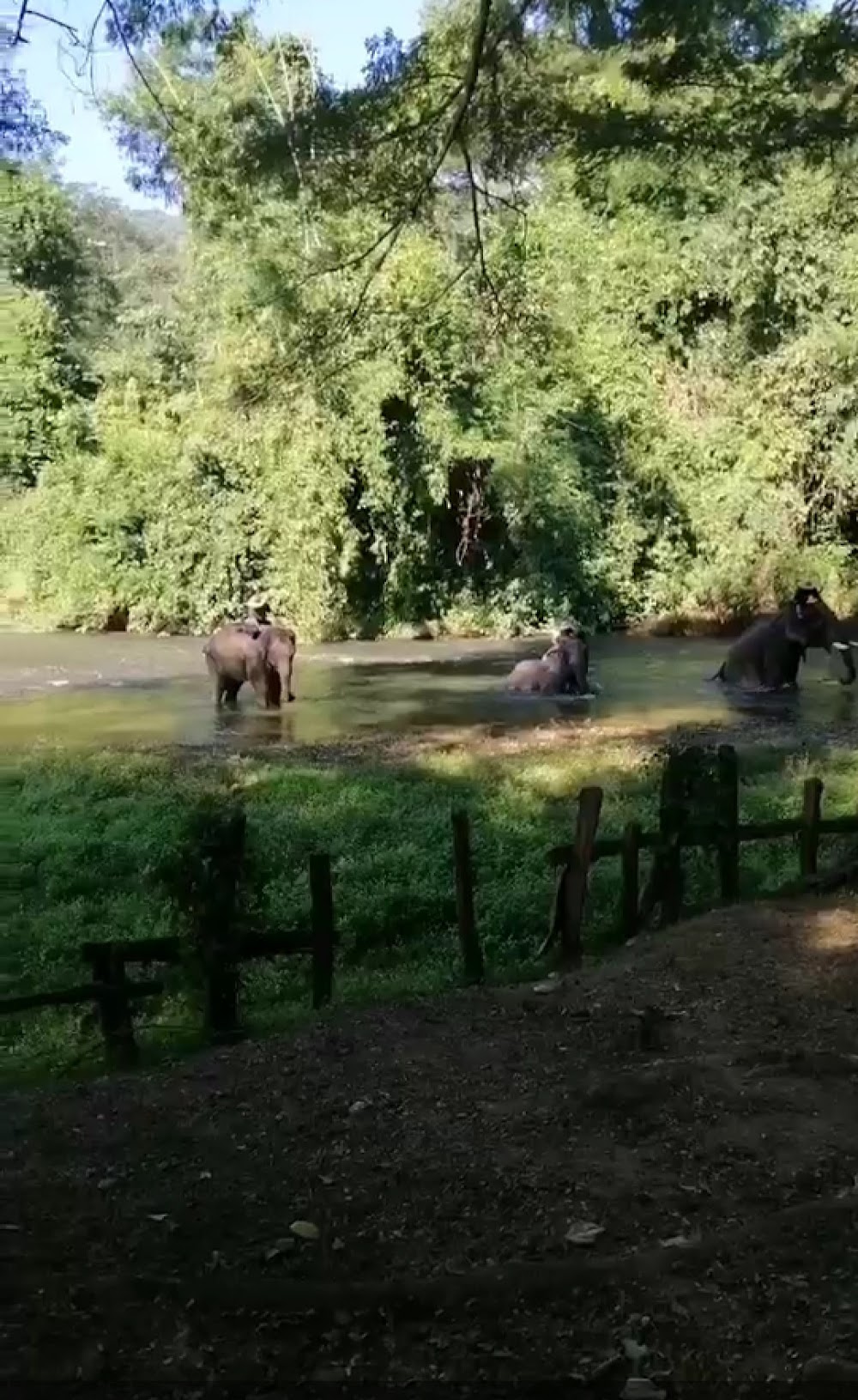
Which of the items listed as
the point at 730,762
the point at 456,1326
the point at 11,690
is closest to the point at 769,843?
the point at 730,762

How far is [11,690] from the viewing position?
1831 cm

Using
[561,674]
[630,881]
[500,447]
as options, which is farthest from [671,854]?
[500,447]

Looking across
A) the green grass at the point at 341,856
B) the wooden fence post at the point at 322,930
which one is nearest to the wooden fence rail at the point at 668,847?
the green grass at the point at 341,856

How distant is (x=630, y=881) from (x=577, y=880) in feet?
1.44

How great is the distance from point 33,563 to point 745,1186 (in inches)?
921

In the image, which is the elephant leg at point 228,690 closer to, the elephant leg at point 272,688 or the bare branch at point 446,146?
the elephant leg at point 272,688

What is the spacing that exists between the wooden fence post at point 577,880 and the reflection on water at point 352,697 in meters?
7.65

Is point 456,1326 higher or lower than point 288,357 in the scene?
→ lower

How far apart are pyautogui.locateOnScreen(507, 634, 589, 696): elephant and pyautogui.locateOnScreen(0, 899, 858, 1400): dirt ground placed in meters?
11.3

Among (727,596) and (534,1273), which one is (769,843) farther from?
(727,596)

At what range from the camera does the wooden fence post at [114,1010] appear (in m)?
5.86

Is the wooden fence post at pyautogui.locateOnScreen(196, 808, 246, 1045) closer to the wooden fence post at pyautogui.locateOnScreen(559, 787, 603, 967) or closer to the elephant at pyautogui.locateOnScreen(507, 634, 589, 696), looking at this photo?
the wooden fence post at pyautogui.locateOnScreen(559, 787, 603, 967)

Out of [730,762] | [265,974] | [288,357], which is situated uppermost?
[288,357]

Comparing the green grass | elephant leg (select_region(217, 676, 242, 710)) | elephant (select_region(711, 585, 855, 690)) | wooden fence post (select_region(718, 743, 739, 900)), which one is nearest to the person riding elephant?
elephant leg (select_region(217, 676, 242, 710))
